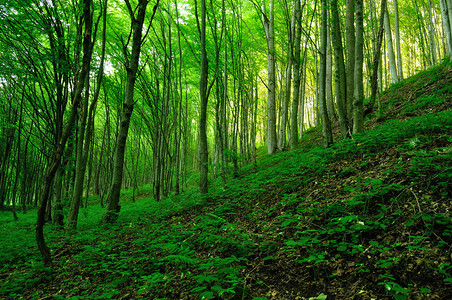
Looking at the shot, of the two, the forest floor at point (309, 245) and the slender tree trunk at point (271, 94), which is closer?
the forest floor at point (309, 245)

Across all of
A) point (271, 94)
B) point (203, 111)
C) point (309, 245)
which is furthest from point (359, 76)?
point (271, 94)

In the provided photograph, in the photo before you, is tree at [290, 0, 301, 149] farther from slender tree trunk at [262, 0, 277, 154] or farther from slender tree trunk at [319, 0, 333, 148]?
slender tree trunk at [262, 0, 277, 154]

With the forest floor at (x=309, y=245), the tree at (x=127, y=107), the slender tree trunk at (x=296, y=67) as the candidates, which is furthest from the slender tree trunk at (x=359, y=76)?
the tree at (x=127, y=107)

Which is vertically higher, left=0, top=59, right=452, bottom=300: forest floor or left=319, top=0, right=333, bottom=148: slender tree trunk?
left=319, top=0, right=333, bottom=148: slender tree trunk

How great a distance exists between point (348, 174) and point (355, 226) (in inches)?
62.4

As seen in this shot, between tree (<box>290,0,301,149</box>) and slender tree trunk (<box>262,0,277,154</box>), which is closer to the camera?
tree (<box>290,0,301,149</box>)

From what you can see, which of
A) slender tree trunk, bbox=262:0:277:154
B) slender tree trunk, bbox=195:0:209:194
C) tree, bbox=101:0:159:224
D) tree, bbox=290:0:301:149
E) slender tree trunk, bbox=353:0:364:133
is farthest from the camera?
slender tree trunk, bbox=262:0:277:154

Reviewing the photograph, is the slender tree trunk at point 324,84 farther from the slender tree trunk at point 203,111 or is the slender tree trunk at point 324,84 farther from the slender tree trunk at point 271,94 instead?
the slender tree trunk at point 271,94

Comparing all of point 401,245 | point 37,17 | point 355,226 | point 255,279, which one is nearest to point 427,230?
point 401,245

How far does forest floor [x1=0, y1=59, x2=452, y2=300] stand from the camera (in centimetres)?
173

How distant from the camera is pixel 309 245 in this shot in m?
2.04

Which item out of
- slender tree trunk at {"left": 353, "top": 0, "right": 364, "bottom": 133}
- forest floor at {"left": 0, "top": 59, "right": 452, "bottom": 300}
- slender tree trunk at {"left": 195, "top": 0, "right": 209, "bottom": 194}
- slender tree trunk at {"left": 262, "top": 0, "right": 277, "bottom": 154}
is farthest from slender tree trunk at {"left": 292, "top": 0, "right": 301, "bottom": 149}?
slender tree trunk at {"left": 262, "top": 0, "right": 277, "bottom": 154}

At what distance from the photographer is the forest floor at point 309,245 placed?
1.73 m

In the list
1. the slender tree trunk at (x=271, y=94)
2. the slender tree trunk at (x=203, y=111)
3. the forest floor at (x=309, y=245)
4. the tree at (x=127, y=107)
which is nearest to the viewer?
the forest floor at (x=309, y=245)
